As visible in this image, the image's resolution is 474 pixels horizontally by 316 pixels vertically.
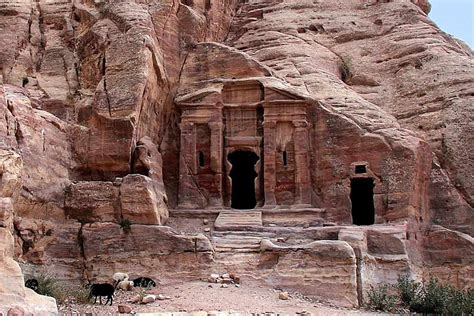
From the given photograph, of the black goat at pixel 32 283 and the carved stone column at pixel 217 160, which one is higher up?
the carved stone column at pixel 217 160

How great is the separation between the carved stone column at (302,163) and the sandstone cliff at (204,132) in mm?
84

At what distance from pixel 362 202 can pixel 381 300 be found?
338 inches

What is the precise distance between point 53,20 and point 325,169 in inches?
587

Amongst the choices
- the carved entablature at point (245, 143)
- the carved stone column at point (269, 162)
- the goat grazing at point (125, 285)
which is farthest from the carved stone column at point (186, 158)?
the goat grazing at point (125, 285)

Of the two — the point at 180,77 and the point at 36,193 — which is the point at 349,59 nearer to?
the point at 180,77

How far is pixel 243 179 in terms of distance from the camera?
1206 inches

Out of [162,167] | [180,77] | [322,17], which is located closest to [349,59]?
[322,17]

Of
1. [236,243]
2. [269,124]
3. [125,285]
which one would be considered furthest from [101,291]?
[269,124]

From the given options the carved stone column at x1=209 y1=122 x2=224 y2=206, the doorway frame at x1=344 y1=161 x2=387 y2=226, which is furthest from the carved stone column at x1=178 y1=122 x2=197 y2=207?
the doorway frame at x1=344 y1=161 x2=387 y2=226

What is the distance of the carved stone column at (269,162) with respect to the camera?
2786cm

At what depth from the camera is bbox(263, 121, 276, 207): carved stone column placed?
27.9m

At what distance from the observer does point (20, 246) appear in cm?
2114

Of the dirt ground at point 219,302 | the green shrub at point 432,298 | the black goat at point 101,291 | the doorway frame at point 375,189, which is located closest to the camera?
the dirt ground at point 219,302

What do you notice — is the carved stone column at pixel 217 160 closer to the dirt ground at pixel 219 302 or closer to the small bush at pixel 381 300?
the dirt ground at pixel 219 302
